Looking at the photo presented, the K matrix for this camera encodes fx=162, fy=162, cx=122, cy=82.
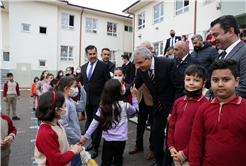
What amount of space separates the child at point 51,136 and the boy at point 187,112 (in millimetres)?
1286

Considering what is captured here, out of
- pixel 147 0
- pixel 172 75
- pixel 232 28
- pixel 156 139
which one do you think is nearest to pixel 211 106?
pixel 232 28

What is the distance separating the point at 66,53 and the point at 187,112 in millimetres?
20415

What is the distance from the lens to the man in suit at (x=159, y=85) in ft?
9.65

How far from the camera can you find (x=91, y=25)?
71.4 ft

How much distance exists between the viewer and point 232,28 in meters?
2.05

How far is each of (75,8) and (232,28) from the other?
835 inches

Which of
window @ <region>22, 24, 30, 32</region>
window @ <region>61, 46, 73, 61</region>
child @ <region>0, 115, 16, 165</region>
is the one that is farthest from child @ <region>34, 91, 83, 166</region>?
window @ <region>22, 24, 30, 32</region>

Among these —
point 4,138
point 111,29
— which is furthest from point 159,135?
point 111,29

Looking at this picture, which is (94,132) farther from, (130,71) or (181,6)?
(181,6)

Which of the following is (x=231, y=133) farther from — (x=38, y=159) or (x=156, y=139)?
(x=38, y=159)

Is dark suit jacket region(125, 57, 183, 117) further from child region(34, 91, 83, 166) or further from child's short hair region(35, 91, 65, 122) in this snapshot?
child's short hair region(35, 91, 65, 122)

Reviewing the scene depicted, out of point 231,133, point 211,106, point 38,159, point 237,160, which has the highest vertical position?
point 211,106

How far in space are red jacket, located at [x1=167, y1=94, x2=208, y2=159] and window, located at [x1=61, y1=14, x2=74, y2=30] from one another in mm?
21073

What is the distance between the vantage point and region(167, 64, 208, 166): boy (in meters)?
2.01
